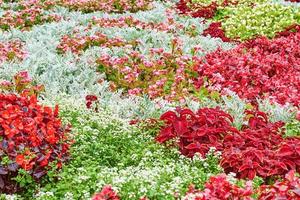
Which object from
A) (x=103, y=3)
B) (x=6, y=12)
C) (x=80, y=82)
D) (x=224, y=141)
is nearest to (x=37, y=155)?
(x=224, y=141)

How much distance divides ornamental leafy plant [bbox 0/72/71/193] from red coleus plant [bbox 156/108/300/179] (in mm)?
1232

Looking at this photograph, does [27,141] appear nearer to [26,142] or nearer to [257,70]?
[26,142]

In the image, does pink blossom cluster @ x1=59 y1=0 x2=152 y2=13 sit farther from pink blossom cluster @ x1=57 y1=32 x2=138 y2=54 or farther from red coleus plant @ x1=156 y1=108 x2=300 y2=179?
red coleus plant @ x1=156 y1=108 x2=300 y2=179

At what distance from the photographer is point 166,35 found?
445 inches

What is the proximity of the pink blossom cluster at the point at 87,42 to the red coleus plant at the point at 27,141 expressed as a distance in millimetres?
4648

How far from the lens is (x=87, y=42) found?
35.4ft

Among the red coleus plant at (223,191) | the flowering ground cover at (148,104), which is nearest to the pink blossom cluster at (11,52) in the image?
the flowering ground cover at (148,104)

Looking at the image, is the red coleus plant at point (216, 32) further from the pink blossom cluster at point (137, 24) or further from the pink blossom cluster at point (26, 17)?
the pink blossom cluster at point (26, 17)

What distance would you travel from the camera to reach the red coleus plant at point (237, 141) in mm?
5883

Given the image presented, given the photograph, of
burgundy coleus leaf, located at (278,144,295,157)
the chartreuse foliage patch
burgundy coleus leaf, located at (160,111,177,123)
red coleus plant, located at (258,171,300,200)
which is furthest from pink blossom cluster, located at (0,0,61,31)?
red coleus plant, located at (258,171,300,200)

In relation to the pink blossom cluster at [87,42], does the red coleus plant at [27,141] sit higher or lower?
higher

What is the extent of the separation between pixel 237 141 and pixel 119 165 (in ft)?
4.17

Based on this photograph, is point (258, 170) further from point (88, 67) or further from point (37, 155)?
point (88, 67)

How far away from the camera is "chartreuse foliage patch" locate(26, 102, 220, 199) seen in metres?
5.12
